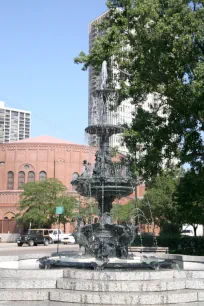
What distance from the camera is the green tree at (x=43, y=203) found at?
51794mm

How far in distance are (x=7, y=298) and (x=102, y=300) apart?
6.46 feet

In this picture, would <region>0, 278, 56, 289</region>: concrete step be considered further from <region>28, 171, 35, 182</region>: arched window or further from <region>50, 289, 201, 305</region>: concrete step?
<region>28, 171, 35, 182</region>: arched window

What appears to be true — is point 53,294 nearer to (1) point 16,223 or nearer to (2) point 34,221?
(2) point 34,221

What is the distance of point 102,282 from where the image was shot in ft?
31.1

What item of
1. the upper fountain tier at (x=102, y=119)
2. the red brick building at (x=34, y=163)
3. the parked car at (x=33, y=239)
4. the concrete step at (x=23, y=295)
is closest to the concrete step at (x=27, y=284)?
the concrete step at (x=23, y=295)

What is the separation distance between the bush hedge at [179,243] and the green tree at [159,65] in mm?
7251

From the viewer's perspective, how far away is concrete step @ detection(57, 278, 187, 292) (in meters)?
9.30

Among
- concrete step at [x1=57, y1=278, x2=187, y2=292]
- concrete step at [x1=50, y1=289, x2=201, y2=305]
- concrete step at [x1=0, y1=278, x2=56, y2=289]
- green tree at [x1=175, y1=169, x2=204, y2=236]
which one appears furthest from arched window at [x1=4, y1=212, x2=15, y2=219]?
concrete step at [x1=50, y1=289, x2=201, y2=305]

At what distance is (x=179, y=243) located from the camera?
29.2 m

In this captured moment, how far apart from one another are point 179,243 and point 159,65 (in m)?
14.2

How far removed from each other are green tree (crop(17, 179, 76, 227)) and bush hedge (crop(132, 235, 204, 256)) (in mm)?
20556

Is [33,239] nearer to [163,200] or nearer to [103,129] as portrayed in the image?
[163,200]

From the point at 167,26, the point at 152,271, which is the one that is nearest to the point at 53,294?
the point at 152,271

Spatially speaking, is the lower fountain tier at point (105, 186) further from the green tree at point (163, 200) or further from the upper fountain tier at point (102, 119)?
the green tree at point (163, 200)
